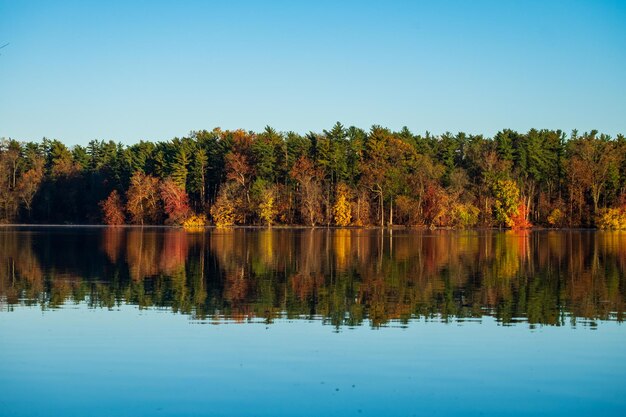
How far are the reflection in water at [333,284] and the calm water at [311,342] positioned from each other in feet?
0.40

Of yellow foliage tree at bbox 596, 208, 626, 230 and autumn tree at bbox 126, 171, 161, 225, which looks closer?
yellow foliage tree at bbox 596, 208, 626, 230

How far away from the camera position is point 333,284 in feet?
92.3

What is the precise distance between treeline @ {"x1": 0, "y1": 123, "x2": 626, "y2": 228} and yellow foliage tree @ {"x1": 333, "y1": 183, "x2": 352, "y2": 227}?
0.15 meters

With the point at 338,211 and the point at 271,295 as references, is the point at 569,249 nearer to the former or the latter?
the point at 271,295

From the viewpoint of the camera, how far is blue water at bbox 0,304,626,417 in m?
11.8

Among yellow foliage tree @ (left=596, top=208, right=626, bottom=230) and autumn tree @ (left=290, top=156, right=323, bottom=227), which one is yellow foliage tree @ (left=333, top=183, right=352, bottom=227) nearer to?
autumn tree @ (left=290, top=156, right=323, bottom=227)

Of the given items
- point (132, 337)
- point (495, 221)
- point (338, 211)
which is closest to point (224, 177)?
point (338, 211)

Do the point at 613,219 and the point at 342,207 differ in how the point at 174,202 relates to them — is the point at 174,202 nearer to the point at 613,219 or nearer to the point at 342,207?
the point at 342,207

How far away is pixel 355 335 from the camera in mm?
17656

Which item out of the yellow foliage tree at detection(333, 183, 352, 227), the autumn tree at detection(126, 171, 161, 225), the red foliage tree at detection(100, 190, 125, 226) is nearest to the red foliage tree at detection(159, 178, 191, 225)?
the autumn tree at detection(126, 171, 161, 225)

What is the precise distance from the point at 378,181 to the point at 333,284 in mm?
75881

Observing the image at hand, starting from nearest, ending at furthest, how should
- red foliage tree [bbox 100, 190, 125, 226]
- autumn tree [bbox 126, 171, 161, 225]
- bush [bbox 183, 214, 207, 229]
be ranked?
bush [bbox 183, 214, 207, 229] < autumn tree [bbox 126, 171, 161, 225] < red foliage tree [bbox 100, 190, 125, 226]

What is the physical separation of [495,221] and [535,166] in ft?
35.2

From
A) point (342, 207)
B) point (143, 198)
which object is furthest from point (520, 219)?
point (143, 198)
